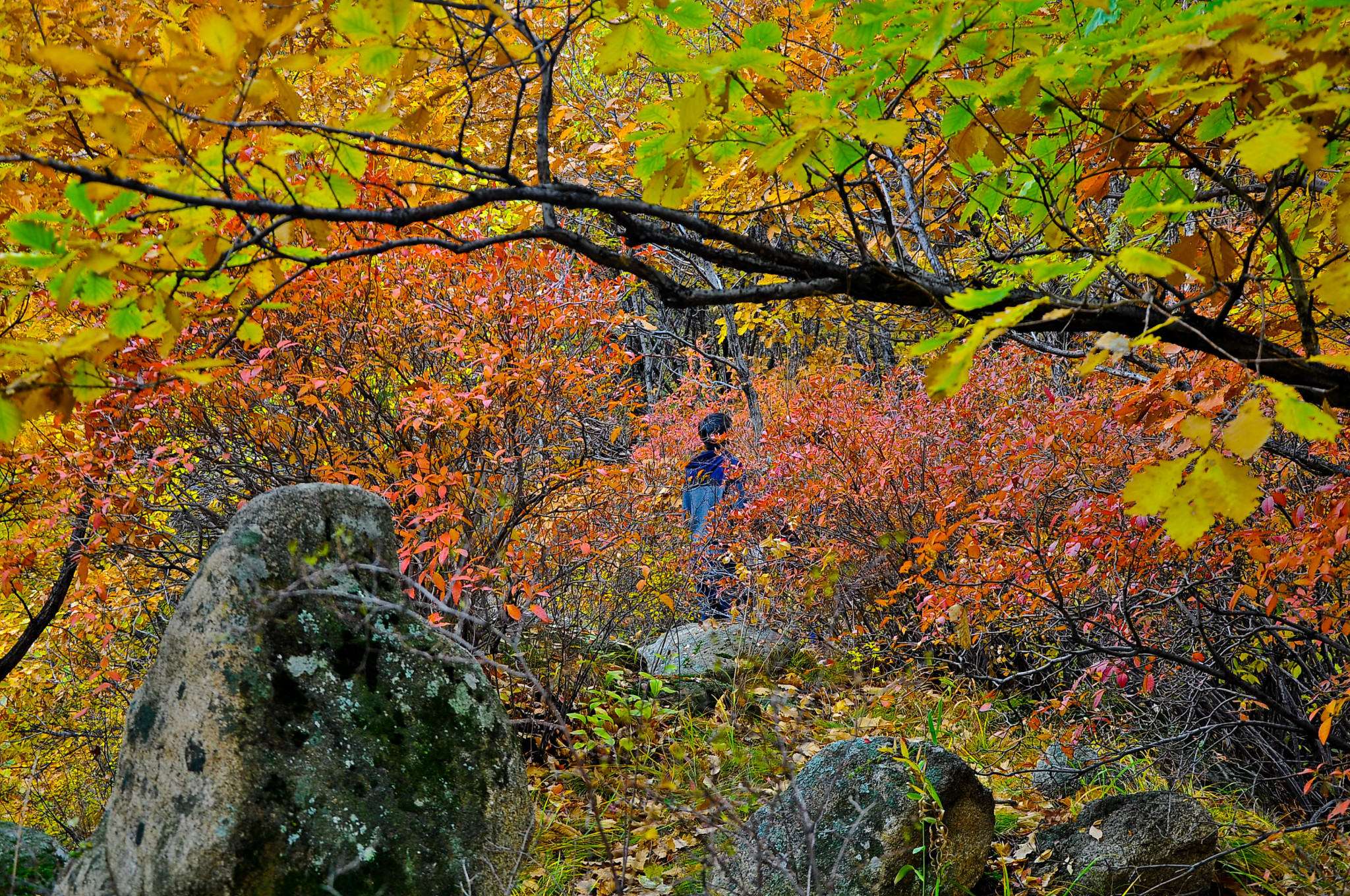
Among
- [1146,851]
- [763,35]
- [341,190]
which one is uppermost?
[763,35]

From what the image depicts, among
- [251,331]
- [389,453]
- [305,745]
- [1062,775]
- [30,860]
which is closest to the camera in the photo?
[251,331]

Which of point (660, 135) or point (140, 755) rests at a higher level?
point (660, 135)

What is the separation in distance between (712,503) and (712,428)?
724mm

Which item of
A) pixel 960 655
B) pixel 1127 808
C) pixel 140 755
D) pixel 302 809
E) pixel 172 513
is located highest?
pixel 172 513

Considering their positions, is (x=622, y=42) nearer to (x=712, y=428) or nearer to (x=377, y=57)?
(x=377, y=57)

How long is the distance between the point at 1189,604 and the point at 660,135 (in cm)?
374

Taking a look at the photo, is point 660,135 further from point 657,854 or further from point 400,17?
point 657,854

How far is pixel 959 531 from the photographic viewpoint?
589 centimetres

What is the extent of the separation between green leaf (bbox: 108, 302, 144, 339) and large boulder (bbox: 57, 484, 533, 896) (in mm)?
1104

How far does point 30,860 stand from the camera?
351 cm

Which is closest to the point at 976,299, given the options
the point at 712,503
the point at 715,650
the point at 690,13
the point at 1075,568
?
the point at 690,13

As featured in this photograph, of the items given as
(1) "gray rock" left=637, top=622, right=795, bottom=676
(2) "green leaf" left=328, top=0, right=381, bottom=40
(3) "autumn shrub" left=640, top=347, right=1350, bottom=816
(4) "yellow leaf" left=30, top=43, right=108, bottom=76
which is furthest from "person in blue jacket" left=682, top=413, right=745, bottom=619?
(4) "yellow leaf" left=30, top=43, right=108, bottom=76

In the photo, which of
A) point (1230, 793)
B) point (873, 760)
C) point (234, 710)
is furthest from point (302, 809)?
point (1230, 793)

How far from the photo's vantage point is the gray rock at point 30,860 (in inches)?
132
